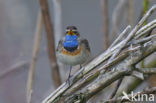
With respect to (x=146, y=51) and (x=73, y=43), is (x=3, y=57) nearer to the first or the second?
(x=73, y=43)

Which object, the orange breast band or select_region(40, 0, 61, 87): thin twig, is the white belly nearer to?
the orange breast band

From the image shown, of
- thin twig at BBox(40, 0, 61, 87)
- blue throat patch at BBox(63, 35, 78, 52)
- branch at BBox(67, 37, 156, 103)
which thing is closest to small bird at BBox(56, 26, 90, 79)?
blue throat patch at BBox(63, 35, 78, 52)

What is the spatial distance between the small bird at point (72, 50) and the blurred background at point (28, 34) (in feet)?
1.42

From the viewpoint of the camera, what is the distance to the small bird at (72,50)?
2543 millimetres

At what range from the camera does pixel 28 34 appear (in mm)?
3949

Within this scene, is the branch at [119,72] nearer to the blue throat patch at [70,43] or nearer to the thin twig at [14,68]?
the blue throat patch at [70,43]

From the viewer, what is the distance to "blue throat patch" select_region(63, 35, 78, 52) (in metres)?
2.62

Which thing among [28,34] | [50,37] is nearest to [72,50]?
[50,37]

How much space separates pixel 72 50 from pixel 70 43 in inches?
2.7

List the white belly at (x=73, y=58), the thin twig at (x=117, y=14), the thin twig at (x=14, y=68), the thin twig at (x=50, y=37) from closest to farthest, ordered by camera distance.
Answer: the white belly at (x=73, y=58), the thin twig at (x=50, y=37), the thin twig at (x=14, y=68), the thin twig at (x=117, y=14)

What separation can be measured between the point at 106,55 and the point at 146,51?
0.25 metres

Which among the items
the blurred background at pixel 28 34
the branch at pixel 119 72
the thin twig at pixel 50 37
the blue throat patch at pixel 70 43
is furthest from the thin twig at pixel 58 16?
the branch at pixel 119 72

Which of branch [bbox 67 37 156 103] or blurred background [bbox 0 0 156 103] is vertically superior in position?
branch [bbox 67 37 156 103]

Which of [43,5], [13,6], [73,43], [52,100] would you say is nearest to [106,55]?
[52,100]
